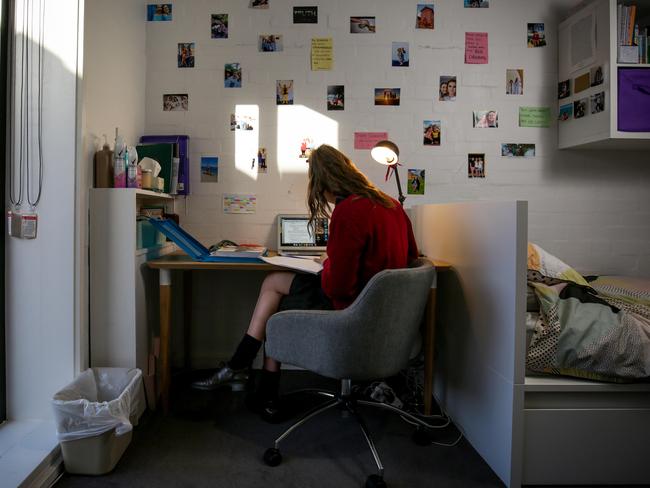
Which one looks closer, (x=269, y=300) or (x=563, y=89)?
(x=269, y=300)

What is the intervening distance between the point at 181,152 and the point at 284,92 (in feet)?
2.14

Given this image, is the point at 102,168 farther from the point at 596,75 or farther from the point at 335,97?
the point at 596,75

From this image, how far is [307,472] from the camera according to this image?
1.79 m

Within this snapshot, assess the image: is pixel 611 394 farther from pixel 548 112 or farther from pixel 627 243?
pixel 548 112

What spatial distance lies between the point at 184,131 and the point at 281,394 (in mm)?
1508

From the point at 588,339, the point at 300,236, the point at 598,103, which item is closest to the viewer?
the point at 588,339

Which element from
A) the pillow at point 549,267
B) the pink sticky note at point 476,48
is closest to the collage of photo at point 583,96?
the pink sticky note at point 476,48

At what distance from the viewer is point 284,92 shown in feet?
9.34

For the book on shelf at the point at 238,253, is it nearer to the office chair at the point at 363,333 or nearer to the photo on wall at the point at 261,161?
the office chair at the point at 363,333

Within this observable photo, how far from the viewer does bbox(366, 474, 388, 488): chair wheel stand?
166 centimetres

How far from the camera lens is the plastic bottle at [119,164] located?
6.91ft

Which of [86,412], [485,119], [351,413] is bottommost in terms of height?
[351,413]

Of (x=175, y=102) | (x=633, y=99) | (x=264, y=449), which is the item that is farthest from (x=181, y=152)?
(x=633, y=99)

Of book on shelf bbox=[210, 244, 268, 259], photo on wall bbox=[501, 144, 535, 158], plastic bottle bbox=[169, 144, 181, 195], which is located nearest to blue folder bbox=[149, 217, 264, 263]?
book on shelf bbox=[210, 244, 268, 259]
